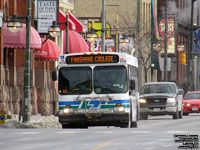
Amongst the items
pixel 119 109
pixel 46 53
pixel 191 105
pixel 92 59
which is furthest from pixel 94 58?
pixel 191 105

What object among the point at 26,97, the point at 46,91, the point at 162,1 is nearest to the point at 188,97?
the point at 46,91

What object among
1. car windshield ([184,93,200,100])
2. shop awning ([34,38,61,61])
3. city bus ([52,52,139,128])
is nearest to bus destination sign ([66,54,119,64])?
city bus ([52,52,139,128])

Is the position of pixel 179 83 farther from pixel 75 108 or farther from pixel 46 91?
pixel 75 108

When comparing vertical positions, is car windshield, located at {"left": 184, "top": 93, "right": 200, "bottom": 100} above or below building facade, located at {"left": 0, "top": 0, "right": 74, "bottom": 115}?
below

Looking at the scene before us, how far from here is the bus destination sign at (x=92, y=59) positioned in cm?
2956

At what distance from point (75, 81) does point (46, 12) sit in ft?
55.2

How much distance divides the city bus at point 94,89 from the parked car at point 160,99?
11.4 metres

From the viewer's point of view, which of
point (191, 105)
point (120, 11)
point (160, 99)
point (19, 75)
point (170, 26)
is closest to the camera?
point (160, 99)

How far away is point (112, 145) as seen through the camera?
19.6m

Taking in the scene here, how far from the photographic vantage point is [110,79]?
29.4 metres

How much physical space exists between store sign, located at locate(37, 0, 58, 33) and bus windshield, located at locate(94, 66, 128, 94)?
16.3m

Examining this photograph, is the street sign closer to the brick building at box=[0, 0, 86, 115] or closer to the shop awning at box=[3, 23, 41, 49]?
the brick building at box=[0, 0, 86, 115]

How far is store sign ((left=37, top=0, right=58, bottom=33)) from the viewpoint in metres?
45.4

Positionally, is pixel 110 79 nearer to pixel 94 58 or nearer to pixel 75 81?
pixel 94 58
